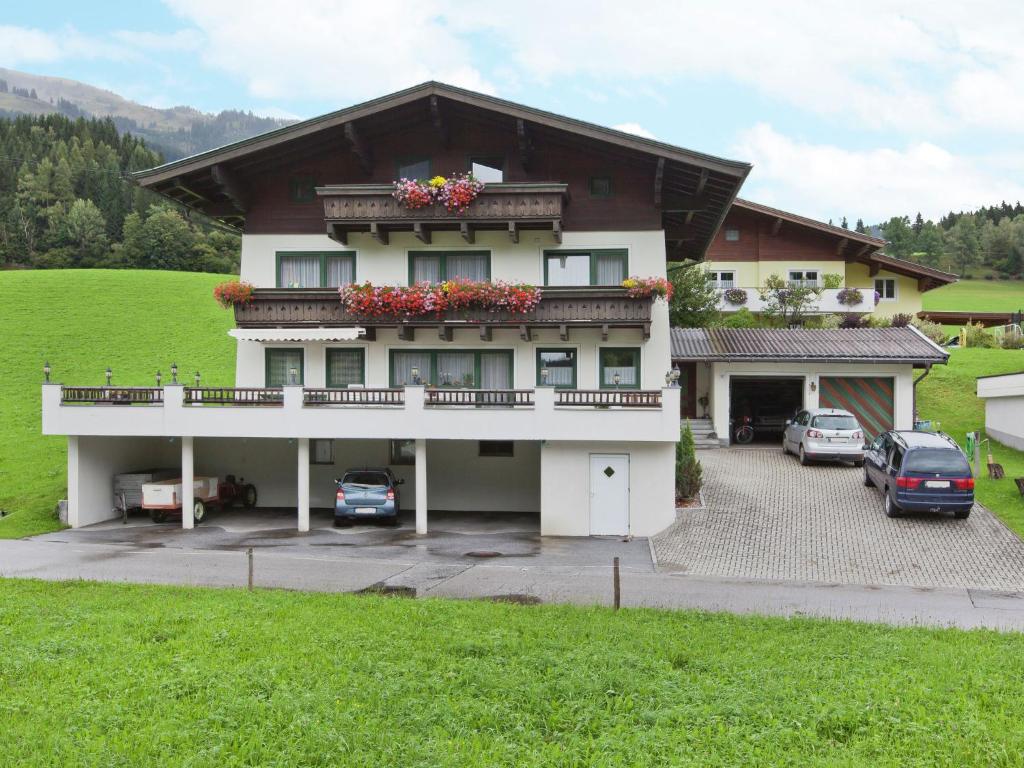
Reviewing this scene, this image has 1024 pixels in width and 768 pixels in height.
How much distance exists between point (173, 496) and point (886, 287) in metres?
39.0

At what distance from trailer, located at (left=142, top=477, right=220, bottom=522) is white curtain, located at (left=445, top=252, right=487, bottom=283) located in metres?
9.34

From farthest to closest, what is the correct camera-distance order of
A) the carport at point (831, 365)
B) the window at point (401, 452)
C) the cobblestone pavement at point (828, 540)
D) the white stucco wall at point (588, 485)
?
the carport at point (831, 365), the window at point (401, 452), the white stucco wall at point (588, 485), the cobblestone pavement at point (828, 540)

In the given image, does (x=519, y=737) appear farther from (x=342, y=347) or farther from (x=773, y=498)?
(x=342, y=347)

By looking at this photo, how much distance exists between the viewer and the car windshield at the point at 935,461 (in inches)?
819

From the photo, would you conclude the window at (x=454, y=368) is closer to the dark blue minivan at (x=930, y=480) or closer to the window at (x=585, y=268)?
the window at (x=585, y=268)

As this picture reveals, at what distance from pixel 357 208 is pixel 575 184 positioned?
6.43m

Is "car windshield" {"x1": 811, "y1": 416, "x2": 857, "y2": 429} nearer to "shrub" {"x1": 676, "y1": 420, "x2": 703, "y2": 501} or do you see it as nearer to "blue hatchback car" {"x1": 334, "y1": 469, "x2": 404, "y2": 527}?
"shrub" {"x1": 676, "y1": 420, "x2": 703, "y2": 501}

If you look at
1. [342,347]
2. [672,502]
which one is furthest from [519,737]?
[342,347]

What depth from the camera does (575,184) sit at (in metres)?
25.2

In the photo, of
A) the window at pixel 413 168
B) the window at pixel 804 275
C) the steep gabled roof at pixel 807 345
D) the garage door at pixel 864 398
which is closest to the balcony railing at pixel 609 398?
the window at pixel 413 168

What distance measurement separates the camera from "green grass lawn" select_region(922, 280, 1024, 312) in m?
84.4

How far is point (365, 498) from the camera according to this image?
75.5 ft

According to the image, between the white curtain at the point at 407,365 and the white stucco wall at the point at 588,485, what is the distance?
17.1 feet

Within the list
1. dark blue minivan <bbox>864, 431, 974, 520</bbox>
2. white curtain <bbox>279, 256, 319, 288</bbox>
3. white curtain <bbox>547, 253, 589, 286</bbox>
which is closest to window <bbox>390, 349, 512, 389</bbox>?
white curtain <bbox>547, 253, 589, 286</bbox>
